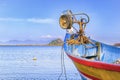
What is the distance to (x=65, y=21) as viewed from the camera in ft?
81.0

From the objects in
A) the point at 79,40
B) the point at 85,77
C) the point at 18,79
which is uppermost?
the point at 79,40

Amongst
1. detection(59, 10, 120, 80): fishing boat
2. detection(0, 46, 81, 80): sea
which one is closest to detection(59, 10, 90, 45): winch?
detection(59, 10, 120, 80): fishing boat

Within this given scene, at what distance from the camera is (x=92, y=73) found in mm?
17891

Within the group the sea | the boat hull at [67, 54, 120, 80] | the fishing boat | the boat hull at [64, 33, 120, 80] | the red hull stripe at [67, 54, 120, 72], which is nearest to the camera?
the red hull stripe at [67, 54, 120, 72]

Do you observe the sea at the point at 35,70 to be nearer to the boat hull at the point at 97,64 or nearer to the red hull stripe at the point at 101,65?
the boat hull at the point at 97,64

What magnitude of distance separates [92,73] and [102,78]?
1.18 meters

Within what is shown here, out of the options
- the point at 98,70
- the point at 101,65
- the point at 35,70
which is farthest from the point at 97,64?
the point at 35,70

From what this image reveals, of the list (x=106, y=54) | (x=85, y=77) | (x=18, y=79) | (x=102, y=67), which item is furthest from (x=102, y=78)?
(x=18, y=79)

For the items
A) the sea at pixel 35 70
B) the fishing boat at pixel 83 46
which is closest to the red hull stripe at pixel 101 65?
the fishing boat at pixel 83 46

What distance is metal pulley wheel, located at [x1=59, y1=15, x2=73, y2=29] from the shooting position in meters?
24.5

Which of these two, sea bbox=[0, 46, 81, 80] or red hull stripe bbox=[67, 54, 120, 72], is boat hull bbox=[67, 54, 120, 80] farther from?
sea bbox=[0, 46, 81, 80]

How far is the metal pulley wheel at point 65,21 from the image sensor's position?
2446 centimetres

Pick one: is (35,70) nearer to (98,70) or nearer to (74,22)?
(74,22)

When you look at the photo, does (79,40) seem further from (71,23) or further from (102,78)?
(102,78)
